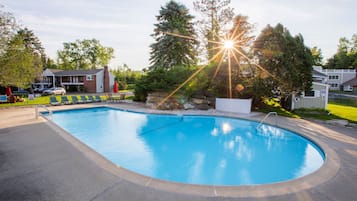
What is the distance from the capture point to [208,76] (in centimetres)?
1398

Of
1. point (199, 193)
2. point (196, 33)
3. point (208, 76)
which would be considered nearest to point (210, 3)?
point (196, 33)

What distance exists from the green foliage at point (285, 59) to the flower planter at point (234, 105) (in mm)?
1980

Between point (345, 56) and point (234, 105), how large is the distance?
52189 mm

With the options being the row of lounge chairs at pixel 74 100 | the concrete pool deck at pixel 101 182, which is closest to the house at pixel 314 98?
the concrete pool deck at pixel 101 182

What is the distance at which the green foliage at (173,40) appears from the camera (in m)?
20.9

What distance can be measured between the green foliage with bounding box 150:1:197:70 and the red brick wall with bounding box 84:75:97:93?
13.3 metres

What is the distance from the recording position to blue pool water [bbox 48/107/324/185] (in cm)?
521

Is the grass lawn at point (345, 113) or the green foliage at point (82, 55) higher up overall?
the green foliage at point (82, 55)

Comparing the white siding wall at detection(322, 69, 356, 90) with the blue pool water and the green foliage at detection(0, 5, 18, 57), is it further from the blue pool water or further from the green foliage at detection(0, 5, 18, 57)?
the green foliage at detection(0, 5, 18, 57)

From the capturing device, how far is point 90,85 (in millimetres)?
30484

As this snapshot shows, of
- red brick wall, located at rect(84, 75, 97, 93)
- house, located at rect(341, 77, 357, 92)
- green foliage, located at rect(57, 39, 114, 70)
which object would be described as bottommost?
red brick wall, located at rect(84, 75, 97, 93)

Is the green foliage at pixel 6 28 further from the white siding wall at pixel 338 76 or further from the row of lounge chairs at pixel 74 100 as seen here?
the white siding wall at pixel 338 76

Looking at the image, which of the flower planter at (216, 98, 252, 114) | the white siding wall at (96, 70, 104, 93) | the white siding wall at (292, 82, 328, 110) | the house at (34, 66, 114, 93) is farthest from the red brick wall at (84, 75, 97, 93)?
the white siding wall at (292, 82, 328, 110)

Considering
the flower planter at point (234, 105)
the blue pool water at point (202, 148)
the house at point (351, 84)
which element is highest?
the house at point (351, 84)
